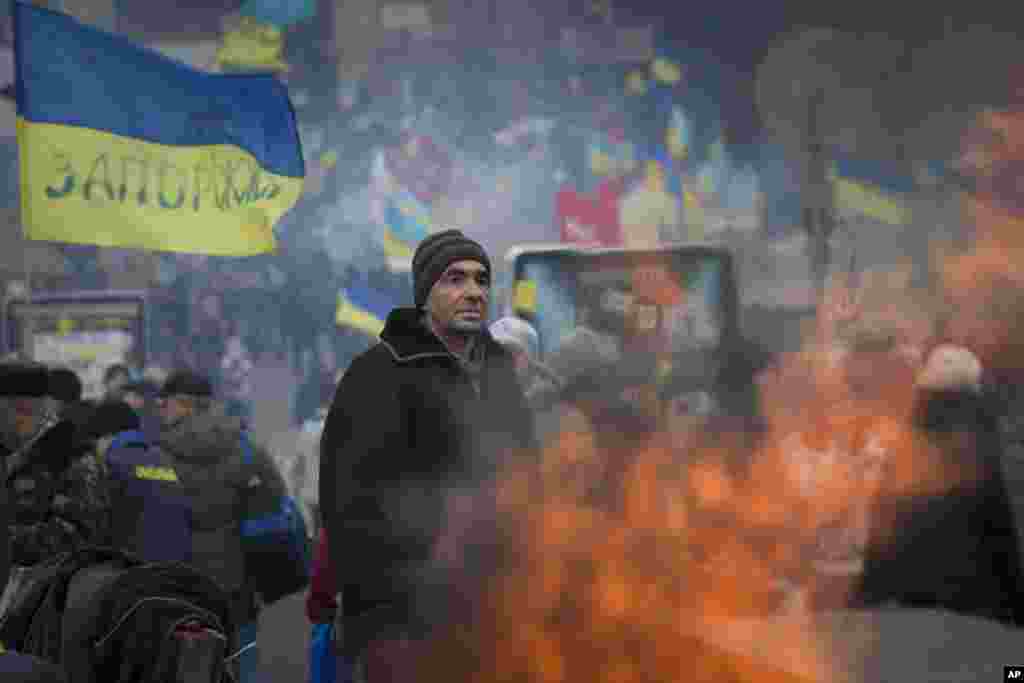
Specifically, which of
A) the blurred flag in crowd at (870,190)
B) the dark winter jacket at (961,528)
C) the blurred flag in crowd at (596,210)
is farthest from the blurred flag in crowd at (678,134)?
the dark winter jacket at (961,528)

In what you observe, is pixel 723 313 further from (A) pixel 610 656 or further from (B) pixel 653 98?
(B) pixel 653 98

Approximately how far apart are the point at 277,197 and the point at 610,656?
4.36 m

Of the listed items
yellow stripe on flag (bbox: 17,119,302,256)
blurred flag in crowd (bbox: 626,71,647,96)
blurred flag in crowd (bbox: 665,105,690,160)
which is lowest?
yellow stripe on flag (bbox: 17,119,302,256)

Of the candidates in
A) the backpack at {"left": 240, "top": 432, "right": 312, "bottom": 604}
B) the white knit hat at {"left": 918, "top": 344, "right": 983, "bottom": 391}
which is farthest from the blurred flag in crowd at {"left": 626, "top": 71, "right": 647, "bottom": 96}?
the backpack at {"left": 240, "top": 432, "right": 312, "bottom": 604}

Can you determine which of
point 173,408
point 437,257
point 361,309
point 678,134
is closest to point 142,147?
point 173,408

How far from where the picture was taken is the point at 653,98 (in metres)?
34.2

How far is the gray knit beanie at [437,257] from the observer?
4602mm

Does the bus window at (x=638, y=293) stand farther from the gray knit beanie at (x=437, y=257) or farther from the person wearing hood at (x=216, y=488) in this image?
the gray knit beanie at (x=437, y=257)

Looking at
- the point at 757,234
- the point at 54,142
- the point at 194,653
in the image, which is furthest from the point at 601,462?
the point at 757,234

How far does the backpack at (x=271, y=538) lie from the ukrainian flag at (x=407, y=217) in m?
18.1

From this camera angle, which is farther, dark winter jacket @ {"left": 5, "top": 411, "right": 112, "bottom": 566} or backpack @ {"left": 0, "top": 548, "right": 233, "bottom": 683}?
dark winter jacket @ {"left": 5, "top": 411, "right": 112, "bottom": 566}

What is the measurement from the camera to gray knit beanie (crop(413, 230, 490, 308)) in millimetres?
4602

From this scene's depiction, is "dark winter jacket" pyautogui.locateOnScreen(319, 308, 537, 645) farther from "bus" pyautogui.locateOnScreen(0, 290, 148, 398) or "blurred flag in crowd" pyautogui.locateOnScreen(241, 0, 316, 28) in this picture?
"blurred flag in crowd" pyautogui.locateOnScreen(241, 0, 316, 28)

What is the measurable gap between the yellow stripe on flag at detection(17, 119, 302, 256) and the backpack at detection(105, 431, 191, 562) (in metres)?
A: 1.47
